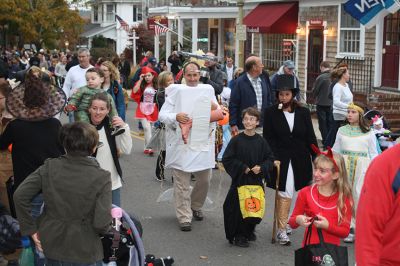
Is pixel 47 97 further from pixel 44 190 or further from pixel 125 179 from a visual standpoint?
pixel 125 179

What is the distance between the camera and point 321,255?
16.8 feet

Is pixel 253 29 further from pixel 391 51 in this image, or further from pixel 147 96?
pixel 147 96

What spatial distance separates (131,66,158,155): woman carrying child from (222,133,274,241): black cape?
6.01 meters

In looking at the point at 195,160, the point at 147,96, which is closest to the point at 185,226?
the point at 195,160

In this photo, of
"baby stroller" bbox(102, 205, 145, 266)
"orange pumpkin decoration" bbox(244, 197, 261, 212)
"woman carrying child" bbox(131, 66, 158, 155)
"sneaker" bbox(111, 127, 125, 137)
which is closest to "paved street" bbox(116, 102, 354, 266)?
"orange pumpkin decoration" bbox(244, 197, 261, 212)

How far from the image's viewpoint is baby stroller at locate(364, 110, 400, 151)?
953 centimetres

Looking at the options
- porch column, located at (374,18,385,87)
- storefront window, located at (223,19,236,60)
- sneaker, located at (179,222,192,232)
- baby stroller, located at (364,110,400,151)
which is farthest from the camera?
storefront window, located at (223,19,236,60)

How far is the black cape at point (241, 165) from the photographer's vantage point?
24.5ft

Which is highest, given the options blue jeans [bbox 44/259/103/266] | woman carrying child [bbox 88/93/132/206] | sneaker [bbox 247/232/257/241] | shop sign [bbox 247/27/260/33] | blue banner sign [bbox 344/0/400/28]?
shop sign [bbox 247/27/260/33]

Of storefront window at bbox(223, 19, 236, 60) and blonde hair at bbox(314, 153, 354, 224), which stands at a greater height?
storefront window at bbox(223, 19, 236, 60)

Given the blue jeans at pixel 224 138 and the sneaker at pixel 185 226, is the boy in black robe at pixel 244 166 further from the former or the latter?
the blue jeans at pixel 224 138

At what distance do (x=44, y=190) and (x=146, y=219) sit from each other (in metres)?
4.34

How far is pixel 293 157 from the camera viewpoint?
25.2 ft

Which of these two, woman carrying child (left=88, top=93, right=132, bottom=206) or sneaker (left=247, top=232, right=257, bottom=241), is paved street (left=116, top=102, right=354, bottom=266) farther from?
woman carrying child (left=88, top=93, right=132, bottom=206)
